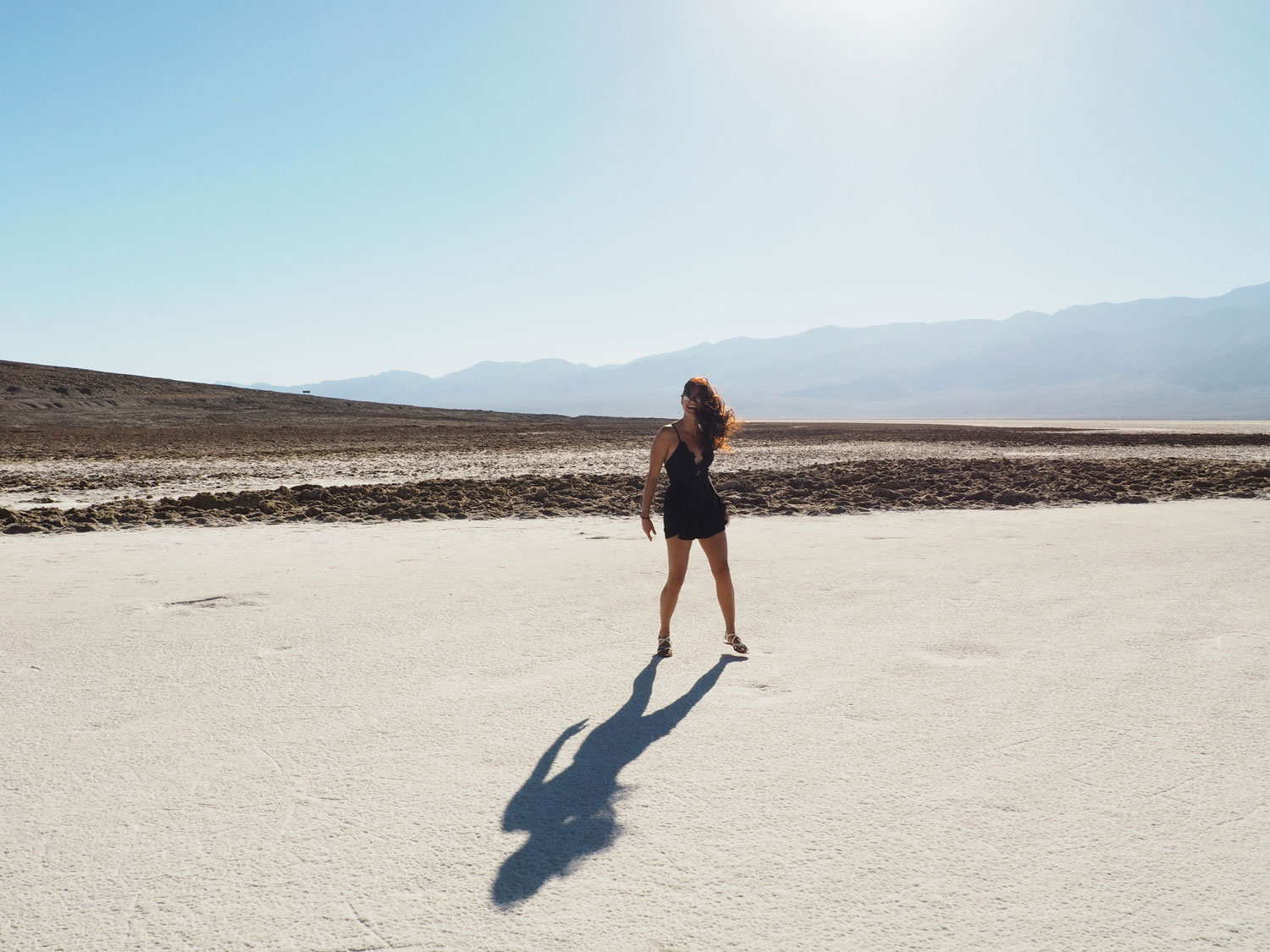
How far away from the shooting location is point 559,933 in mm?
2486

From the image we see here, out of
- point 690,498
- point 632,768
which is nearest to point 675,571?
point 690,498

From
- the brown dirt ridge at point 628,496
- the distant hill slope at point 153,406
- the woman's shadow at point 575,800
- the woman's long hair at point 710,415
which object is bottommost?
the woman's shadow at point 575,800

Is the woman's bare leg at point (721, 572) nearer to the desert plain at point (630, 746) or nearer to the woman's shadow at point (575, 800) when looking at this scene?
the desert plain at point (630, 746)

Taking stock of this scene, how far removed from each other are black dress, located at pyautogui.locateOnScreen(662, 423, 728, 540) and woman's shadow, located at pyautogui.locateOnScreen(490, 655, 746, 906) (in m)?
1.06

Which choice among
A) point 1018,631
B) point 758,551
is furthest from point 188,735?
point 758,551

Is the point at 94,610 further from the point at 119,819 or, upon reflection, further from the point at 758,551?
the point at 758,551

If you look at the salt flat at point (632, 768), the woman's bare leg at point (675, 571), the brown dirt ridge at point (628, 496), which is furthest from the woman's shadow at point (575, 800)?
the brown dirt ridge at point (628, 496)

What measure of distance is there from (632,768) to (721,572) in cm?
181

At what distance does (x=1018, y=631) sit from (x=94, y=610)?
633cm

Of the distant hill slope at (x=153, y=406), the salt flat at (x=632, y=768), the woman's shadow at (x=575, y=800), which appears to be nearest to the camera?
the salt flat at (x=632, y=768)

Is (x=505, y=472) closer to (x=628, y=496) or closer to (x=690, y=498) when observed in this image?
(x=628, y=496)

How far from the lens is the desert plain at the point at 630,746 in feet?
8.52

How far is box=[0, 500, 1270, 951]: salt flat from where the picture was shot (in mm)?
2576

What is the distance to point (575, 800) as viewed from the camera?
10.8ft
